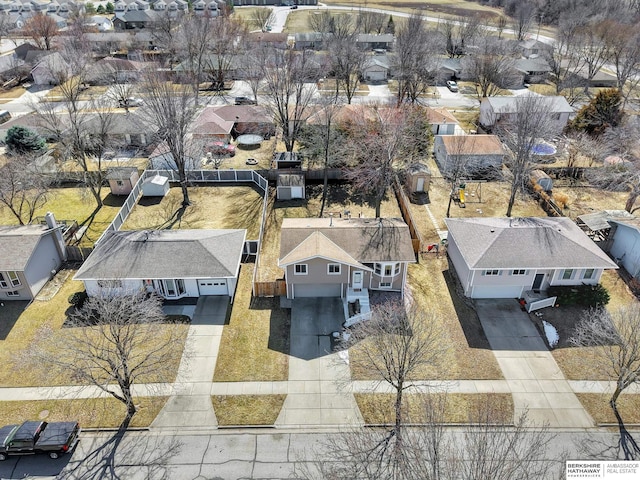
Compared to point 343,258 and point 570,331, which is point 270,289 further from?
point 570,331

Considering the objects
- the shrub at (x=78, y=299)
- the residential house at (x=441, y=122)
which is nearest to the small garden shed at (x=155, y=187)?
the shrub at (x=78, y=299)

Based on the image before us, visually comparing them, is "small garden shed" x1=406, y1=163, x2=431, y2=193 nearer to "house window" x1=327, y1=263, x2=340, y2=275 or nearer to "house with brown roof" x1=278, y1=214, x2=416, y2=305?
"house with brown roof" x1=278, y1=214, x2=416, y2=305

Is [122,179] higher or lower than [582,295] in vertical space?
higher

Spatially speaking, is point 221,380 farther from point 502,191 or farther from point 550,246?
point 502,191

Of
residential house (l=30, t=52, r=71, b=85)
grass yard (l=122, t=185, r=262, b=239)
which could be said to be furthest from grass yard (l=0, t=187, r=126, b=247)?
residential house (l=30, t=52, r=71, b=85)

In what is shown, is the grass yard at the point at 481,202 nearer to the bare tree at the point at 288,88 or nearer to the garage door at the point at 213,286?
the bare tree at the point at 288,88
